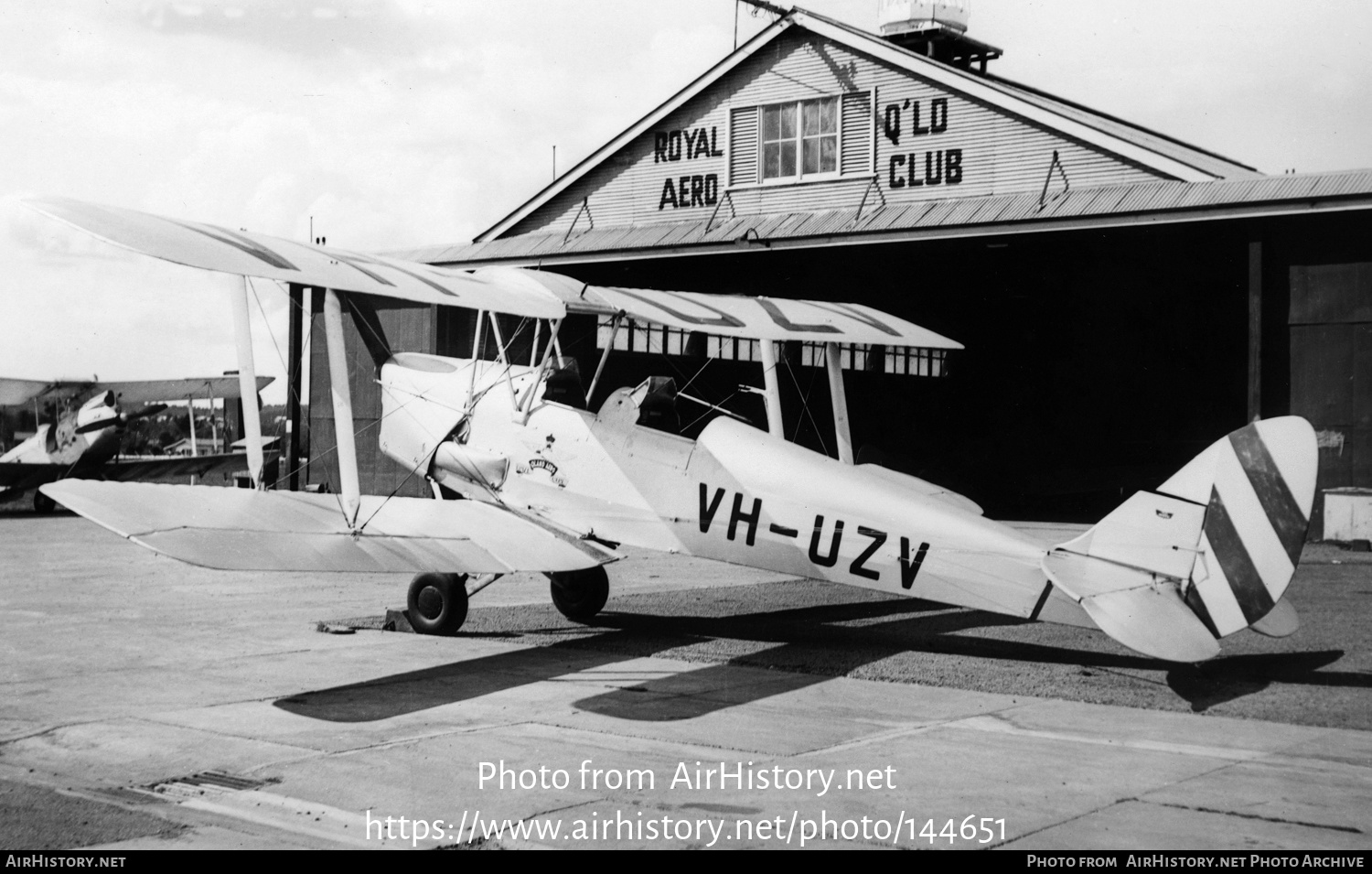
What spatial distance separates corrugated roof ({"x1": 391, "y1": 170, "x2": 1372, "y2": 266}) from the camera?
17.0 m

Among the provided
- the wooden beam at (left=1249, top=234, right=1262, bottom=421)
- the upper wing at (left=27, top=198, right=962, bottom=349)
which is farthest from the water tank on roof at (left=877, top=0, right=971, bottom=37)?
the upper wing at (left=27, top=198, right=962, bottom=349)

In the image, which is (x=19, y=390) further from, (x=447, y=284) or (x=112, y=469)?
(x=447, y=284)

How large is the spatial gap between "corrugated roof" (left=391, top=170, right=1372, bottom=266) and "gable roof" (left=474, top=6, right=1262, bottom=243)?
73 centimetres

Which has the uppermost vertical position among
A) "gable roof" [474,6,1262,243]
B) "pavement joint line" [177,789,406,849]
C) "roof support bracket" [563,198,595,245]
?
"gable roof" [474,6,1262,243]

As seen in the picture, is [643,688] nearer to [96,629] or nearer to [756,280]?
[96,629]

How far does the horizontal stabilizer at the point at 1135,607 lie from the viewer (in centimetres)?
727

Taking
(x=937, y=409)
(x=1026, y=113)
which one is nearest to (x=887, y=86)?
(x=1026, y=113)

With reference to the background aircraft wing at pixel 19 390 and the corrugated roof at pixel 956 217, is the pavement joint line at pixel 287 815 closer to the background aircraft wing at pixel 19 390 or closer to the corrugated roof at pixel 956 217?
the corrugated roof at pixel 956 217

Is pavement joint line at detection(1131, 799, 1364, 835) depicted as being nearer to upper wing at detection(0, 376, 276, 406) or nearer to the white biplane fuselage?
the white biplane fuselage

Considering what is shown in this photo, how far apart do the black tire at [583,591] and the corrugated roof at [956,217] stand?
10649 mm

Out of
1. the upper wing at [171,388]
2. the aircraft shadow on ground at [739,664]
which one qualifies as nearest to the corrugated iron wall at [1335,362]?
the aircraft shadow on ground at [739,664]

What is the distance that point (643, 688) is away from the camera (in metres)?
8.50

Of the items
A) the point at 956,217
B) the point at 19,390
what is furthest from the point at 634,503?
the point at 19,390

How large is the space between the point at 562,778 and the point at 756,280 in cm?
2119
